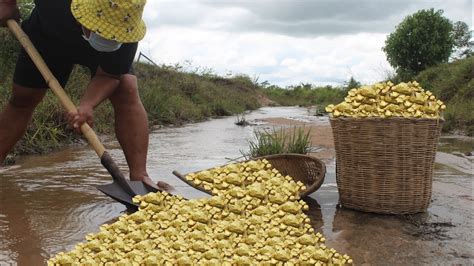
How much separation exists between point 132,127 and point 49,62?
0.59 metres

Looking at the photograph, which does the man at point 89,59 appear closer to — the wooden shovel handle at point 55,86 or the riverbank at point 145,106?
the wooden shovel handle at point 55,86

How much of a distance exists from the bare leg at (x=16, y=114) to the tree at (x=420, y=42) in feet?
44.7

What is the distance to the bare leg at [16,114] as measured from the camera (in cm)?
296

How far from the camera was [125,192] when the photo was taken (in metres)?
2.73

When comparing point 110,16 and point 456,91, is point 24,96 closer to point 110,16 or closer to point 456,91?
point 110,16

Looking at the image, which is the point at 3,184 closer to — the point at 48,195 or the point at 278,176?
the point at 48,195

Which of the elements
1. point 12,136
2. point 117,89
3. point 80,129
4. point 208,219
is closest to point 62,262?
point 208,219

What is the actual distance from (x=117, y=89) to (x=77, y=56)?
0.28 m

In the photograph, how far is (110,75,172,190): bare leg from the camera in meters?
2.90

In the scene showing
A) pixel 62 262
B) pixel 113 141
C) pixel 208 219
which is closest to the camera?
pixel 62 262

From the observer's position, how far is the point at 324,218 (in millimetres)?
2654

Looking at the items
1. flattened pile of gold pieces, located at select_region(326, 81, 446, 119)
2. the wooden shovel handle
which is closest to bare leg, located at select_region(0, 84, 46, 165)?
the wooden shovel handle

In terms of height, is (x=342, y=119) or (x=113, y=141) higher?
(x=342, y=119)

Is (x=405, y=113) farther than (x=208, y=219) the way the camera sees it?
Yes
